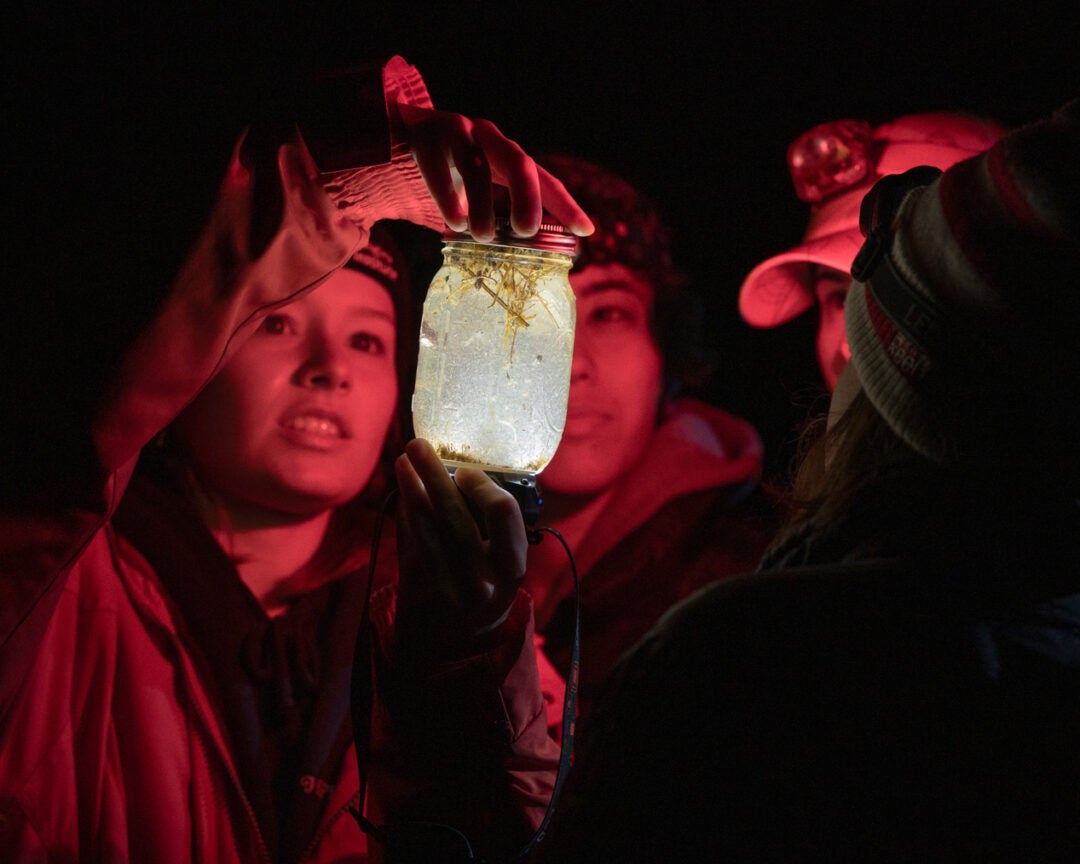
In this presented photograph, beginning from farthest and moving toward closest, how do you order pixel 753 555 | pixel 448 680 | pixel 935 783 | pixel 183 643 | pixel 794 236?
pixel 794 236 → pixel 753 555 → pixel 183 643 → pixel 448 680 → pixel 935 783

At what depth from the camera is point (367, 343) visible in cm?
191

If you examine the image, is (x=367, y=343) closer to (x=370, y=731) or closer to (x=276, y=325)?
(x=276, y=325)

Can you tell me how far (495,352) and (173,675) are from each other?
986 millimetres

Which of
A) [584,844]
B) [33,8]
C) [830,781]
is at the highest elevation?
[33,8]

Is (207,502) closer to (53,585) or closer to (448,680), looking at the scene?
Result: (53,585)

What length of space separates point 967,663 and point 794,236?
1765mm

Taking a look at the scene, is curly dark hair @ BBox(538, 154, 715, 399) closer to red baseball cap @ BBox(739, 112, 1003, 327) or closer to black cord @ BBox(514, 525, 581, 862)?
red baseball cap @ BBox(739, 112, 1003, 327)

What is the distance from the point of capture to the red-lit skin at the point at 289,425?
180 centimetres

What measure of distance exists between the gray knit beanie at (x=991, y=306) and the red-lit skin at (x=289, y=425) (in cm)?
122

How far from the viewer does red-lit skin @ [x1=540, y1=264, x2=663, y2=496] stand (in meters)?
2.11

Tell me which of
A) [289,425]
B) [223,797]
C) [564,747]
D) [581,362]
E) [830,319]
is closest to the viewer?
[564,747]

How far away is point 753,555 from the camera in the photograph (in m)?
2.19

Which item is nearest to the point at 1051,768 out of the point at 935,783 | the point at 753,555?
the point at 935,783

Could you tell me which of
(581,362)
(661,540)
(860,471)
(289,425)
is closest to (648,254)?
(581,362)
